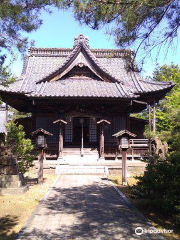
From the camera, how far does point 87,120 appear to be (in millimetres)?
15969

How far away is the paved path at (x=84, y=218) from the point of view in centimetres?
445

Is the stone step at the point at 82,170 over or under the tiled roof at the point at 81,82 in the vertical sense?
under

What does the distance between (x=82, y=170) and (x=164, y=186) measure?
292 inches

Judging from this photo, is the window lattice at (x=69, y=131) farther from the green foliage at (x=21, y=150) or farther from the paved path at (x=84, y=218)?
the paved path at (x=84, y=218)

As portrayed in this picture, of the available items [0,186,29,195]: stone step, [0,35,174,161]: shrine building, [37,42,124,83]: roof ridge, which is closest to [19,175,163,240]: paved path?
[0,186,29,195]: stone step

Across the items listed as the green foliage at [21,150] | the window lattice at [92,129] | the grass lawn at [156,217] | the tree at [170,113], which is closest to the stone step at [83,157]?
the window lattice at [92,129]

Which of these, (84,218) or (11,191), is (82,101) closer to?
(11,191)

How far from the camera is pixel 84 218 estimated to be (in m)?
5.39

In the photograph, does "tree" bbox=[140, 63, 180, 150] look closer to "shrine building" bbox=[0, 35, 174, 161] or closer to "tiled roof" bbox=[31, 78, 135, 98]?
"shrine building" bbox=[0, 35, 174, 161]

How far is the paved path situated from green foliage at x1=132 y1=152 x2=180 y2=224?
60 cm

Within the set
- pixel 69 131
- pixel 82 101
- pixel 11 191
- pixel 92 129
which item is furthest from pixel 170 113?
pixel 11 191

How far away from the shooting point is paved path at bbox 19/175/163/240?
445cm

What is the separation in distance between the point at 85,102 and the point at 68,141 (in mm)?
3189

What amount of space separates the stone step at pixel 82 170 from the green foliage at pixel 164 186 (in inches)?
249
